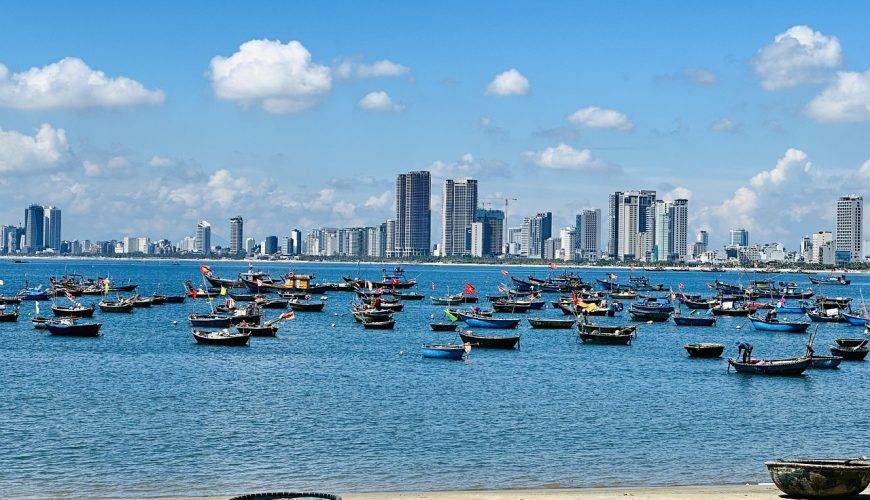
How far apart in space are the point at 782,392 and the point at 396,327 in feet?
205

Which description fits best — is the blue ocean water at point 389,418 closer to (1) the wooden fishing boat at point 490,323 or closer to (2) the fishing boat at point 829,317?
(1) the wooden fishing boat at point 490,323

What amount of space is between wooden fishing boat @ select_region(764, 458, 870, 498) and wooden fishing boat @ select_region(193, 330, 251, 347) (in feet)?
221

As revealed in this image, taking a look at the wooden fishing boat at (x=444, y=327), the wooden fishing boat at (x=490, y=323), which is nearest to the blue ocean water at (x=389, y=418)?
the wooden fishing boat at (x=444, y=327)

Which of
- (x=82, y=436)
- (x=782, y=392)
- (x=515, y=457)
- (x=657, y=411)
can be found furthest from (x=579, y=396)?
(x=82, y=436)

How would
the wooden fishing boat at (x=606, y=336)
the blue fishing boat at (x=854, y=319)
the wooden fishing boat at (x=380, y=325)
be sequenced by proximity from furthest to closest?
1. the blue fishing boat at (x=854, y=319)
2. the wooden fishing boat at (x=380, y=325)
3. the wooden fishing boat at (x=606, y=336)

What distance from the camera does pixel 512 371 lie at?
79.6 metres

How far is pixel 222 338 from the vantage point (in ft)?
315

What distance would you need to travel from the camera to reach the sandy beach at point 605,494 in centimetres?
3609

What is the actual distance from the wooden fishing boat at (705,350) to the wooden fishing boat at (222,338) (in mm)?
37389

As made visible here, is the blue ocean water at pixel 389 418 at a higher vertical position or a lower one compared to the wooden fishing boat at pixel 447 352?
lower

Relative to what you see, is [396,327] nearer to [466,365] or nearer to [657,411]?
[466,365]

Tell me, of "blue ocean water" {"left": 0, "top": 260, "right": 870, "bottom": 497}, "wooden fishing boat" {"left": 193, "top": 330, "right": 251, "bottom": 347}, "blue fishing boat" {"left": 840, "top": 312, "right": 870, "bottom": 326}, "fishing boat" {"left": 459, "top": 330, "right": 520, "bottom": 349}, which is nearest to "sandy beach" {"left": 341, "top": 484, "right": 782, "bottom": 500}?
"blue ocean water" {"left": 0, "top": 260, "right": 870, "bottom": 497}

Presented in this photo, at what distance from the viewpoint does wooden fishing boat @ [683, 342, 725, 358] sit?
90062 millimetres

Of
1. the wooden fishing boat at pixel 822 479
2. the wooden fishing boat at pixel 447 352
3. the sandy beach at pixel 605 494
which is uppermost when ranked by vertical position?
the wooden fishing boat at pixel 822 479
